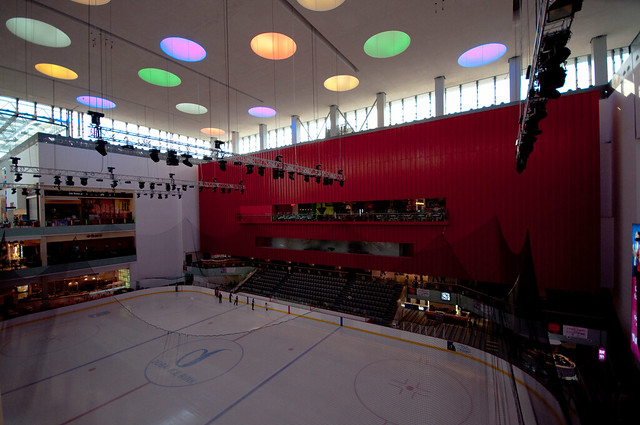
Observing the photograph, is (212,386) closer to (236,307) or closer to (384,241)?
(236,307)

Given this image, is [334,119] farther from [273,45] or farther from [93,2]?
[93,2]

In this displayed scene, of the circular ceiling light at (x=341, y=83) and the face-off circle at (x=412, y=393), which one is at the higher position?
the circular ceiling light at (x=341, y=83)

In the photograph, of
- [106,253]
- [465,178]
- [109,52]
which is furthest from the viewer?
[106,253]

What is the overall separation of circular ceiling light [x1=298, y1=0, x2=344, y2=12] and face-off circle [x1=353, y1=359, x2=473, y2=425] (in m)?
10.9

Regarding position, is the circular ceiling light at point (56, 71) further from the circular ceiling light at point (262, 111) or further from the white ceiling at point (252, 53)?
the circular ceiling light at point (262, 111)

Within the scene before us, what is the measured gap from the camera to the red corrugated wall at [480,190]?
9914 millimetres

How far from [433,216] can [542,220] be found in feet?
13.0

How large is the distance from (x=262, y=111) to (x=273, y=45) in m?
7.21

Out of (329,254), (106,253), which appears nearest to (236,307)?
(329,254)

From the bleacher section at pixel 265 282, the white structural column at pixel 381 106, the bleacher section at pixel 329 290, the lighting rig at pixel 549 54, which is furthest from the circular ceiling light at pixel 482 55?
the bleacher section at pixel 265 282

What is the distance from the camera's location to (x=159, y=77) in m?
12.6

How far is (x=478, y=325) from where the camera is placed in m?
12.8

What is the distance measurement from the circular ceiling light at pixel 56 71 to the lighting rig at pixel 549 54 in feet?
54.1

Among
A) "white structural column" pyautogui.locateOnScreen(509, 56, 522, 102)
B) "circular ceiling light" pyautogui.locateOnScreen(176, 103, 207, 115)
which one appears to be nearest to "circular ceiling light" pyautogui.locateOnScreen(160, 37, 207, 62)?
"circular ceiling light" pyautogui.locateOnScreen(176, 103, 207, 115)
